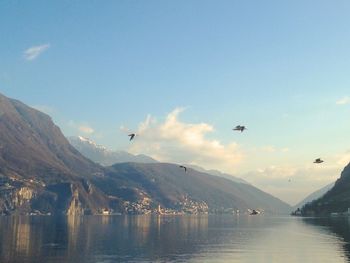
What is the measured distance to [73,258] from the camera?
4427 inches

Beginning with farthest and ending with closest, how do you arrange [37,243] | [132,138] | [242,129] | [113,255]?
[37,243] < [113,255] < [132,138] < [242,129]

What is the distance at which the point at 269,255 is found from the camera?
123875 millimetres

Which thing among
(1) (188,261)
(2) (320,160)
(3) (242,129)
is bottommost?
(1) (188,261)

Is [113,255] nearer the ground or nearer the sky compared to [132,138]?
nearer the ground

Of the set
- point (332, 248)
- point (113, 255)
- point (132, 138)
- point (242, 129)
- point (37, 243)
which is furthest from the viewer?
point (37, 243)

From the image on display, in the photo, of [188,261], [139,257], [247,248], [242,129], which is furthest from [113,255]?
[242,129]

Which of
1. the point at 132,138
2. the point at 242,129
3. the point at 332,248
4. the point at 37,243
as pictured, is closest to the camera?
the point at 242,129

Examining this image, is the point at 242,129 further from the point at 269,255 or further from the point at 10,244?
the point at 10,244

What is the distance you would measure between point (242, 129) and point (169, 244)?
11043cm

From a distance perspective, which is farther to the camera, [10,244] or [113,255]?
[10,244]

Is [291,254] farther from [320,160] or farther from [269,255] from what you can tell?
[320,160]

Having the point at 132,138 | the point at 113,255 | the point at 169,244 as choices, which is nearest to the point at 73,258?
the point at 113,255

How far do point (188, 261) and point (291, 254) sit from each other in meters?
30.9

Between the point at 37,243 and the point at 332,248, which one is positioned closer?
the point at 332,248
